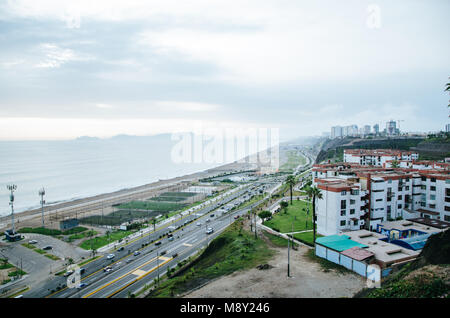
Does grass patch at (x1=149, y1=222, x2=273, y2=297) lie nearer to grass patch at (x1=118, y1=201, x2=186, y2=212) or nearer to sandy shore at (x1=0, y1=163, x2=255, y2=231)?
grass patch at (x1=118, y1=201, x2=186, y2=212)

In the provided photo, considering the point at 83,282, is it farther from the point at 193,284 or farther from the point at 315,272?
the point at 315,272

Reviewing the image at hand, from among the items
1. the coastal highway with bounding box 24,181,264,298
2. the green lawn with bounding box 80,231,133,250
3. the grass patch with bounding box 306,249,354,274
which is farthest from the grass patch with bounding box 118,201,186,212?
the grass patch with bounding box 306,249,354,274

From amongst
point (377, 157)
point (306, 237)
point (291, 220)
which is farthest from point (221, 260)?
point (377, 157)

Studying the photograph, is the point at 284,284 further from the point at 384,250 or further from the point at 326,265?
the point at 384,250

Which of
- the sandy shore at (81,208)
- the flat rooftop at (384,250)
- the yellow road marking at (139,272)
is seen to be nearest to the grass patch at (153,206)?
the sandy shore at (81,208)

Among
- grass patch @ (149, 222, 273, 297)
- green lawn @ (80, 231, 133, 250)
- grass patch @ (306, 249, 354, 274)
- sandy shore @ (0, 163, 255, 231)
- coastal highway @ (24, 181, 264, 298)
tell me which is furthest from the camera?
sandy shore @ (0, 163, 255, 231)
